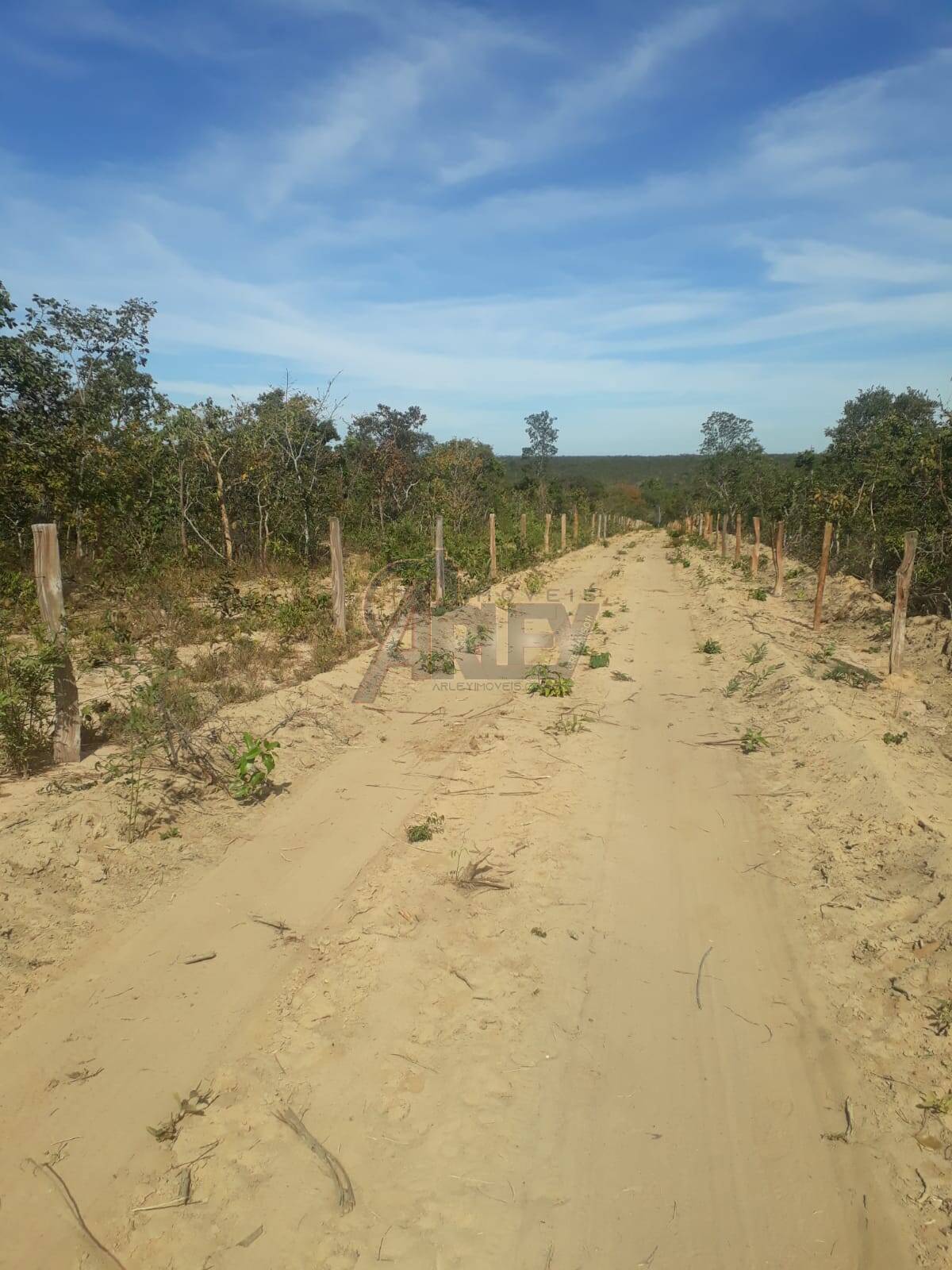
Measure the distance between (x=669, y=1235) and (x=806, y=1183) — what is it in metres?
0.59

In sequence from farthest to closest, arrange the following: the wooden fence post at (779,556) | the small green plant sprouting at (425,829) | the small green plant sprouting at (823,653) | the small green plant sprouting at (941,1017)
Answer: the wooden fence post at (779,556) → the small green plant sprouting at (823,653) → the small green plant sprouting at (425,829) → the small green plant sprouting at (941,1017)

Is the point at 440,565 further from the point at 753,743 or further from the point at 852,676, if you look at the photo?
the point at 753,743

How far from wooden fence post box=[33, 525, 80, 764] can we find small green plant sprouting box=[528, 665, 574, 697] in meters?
5.08

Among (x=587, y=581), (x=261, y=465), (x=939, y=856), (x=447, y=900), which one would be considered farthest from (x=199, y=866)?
(x=587, y=581)

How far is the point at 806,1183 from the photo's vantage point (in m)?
2.62

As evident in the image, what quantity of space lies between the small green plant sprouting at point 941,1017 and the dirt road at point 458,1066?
488mm

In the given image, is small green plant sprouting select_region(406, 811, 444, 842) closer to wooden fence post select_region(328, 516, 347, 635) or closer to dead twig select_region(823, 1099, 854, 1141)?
dead twig select_region(823, 1099, 854, 1141)

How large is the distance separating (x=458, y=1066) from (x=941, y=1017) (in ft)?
7.57

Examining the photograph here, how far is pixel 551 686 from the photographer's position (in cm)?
887

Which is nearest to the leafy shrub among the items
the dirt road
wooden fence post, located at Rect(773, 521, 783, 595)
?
the dirt road

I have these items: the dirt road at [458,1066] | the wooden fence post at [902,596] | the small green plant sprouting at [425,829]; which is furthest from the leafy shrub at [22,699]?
the wooden fence post at [902,596]

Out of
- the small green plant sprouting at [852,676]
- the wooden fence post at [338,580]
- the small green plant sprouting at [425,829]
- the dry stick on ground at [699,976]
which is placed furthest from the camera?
the wooden fence post at [338,580]

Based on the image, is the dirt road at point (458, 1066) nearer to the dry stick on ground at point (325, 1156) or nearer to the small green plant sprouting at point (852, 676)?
the dry stick on ground at point (325, 1156)

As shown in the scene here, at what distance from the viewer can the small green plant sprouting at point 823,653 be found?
34.2 feet
